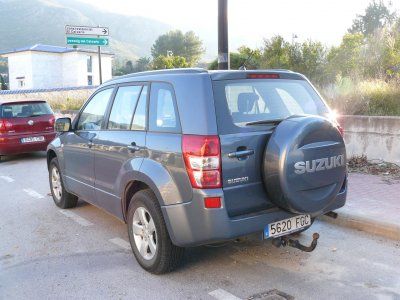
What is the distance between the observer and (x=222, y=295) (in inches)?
149

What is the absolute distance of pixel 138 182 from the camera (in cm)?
435

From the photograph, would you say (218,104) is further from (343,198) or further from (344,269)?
(344,269)

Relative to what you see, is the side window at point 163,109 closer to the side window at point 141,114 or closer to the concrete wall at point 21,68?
the side window at point 141,114

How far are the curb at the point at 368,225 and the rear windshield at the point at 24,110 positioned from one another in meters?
8.44

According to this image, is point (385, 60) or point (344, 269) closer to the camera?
point (344, 269)

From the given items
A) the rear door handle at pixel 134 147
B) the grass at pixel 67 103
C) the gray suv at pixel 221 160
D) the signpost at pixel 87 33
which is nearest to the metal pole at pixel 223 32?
the gray suv at pixel 221 160

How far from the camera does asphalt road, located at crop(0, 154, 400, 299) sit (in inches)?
153

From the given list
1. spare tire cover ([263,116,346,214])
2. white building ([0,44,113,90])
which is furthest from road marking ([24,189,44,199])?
white building ([0,44,113,90])

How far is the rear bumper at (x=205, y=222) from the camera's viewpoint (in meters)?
3.60

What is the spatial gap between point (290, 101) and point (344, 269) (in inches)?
65.7

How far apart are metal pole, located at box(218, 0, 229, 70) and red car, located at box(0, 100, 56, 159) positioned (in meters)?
5.53

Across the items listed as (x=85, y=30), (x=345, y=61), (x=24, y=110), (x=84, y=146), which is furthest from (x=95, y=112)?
(x=85, y=30)

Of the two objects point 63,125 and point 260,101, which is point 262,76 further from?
point 63,125

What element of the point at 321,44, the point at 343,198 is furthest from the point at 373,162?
the point at 321,44
